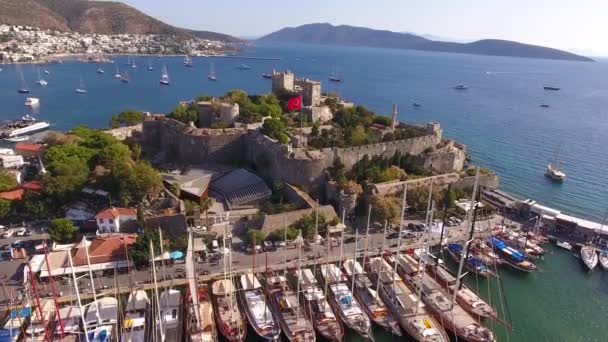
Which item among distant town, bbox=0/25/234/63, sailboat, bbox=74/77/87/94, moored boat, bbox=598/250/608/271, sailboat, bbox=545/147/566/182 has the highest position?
distant town, bbox=0/25/234/63

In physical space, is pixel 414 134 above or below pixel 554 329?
above

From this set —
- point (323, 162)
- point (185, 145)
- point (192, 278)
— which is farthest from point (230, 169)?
point (192, 278)

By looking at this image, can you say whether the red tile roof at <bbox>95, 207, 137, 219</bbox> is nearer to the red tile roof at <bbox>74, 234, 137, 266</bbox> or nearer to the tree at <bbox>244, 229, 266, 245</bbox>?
the red tile roof at <bbox>74, 234, 137, 266</bbox>

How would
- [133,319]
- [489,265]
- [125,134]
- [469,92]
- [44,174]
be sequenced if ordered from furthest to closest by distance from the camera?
[469,92], [125,134], [44,174], [489,265], [133,319]

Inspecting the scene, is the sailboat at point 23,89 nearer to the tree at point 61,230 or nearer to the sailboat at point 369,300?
the tree at point 61,230

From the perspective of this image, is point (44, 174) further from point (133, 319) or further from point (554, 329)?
point (554, 329)

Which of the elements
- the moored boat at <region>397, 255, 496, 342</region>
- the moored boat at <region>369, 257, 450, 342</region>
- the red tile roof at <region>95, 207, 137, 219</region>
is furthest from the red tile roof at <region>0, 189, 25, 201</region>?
the moored boat at <region>397, 255, 496, 342</region>

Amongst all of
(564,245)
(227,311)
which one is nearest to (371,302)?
(227,311)
